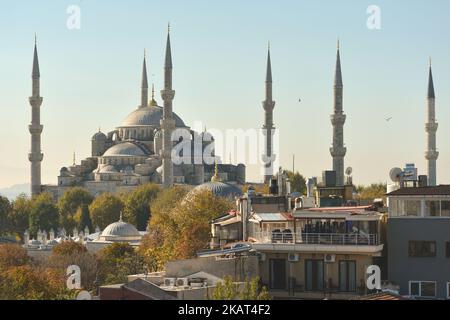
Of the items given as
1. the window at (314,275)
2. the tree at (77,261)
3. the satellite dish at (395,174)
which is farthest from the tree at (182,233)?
the window at (314,275)

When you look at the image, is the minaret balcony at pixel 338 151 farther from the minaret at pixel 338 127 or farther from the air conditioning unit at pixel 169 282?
the air conditioning unit at pixel 169 282

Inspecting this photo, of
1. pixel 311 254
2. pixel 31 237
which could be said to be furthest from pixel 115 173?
pixel 311 254

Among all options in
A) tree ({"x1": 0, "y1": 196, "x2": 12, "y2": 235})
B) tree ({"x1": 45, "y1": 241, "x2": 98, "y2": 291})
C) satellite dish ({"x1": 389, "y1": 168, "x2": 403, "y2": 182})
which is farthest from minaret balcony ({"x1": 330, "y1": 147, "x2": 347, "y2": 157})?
satellite dish ({"x1": 389, "y1": 168, "x2": 403, "y2": 182})

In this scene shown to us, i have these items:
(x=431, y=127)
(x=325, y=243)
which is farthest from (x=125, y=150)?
(x=325, y=243)

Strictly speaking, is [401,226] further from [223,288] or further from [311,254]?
[223,288]

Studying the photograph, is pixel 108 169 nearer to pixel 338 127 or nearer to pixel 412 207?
pixel 338 127

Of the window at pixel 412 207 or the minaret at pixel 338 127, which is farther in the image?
the minaret at pixel 338 127
